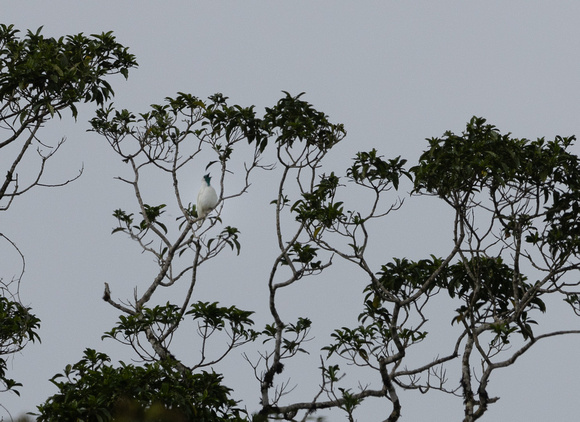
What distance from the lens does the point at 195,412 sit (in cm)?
567

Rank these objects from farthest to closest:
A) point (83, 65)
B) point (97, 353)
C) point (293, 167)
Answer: point (293, 167), point (83, 65), point (97, 353)

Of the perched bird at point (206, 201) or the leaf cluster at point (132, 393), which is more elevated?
the perched bird at point (206, 201)

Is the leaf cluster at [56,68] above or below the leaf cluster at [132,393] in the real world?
above

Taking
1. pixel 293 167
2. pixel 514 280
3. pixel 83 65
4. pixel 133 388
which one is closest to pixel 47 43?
pixel 83 65

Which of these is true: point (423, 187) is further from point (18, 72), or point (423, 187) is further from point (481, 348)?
point (18, 72)

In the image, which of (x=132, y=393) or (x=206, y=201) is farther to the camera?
(x=206, y=201)

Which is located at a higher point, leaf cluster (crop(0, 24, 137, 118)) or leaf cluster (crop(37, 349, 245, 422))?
leaf cluster (crop(0, 24, 137, 118))

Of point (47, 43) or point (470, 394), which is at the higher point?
point (47, 43)

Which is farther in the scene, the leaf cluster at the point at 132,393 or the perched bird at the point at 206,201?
the perched bird at the point at 206,201

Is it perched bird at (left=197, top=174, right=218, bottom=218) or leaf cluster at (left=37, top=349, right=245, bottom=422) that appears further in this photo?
perched bird at (left=197, top=174, right=218, bottom=218)

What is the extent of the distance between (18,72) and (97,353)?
2.22 metres

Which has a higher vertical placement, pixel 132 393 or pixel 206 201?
pixel 206 201

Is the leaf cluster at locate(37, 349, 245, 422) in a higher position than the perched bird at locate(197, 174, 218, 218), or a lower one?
lower

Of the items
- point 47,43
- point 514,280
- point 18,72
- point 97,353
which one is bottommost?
point 97,353
